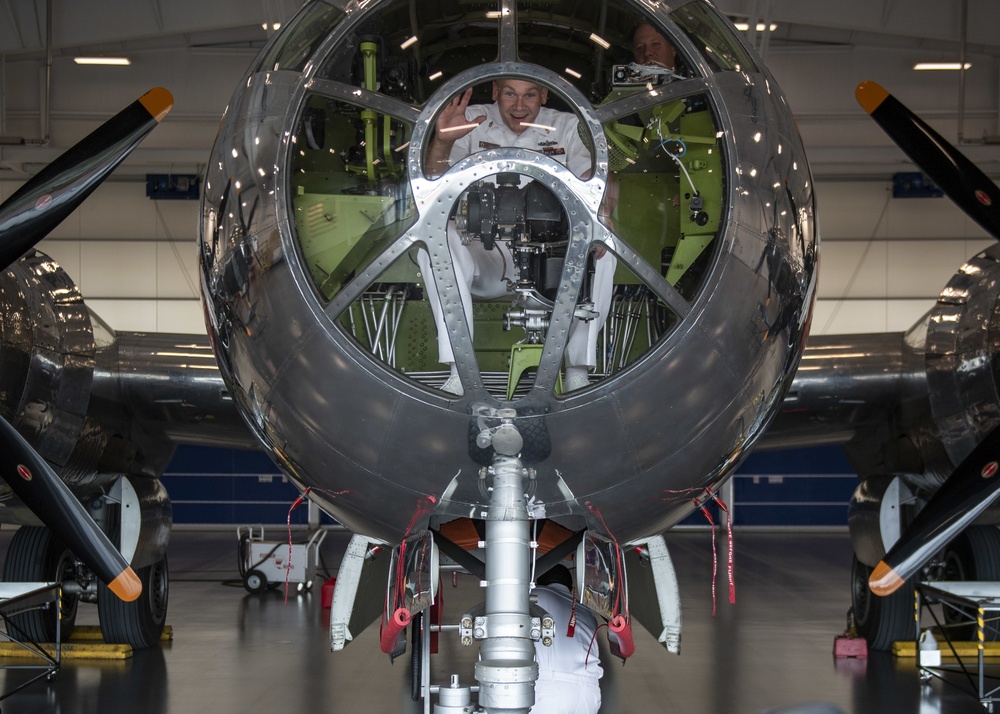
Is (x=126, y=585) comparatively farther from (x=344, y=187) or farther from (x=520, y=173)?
(x=520, y=173)

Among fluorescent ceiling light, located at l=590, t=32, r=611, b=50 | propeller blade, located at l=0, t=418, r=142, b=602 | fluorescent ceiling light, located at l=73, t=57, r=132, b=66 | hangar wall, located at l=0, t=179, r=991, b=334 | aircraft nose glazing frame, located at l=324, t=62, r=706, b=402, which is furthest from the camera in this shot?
hangar wall, located at l=0, t=179, r=991, b=334

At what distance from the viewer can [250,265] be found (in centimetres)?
377

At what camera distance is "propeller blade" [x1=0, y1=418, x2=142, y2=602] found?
6223 mm

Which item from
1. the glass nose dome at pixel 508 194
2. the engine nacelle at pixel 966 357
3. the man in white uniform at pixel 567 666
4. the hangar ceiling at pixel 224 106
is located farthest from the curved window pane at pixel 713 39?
the hangar ceiling at pixel 224 106

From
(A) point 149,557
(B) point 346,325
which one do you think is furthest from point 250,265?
(A) point 149,557

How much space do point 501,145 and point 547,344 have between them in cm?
76

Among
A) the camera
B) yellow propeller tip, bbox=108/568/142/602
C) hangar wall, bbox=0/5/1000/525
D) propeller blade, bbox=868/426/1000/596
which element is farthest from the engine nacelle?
hangar wall, bbox=0/5/1000/525

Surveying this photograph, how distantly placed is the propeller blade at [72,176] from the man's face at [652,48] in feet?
9.41

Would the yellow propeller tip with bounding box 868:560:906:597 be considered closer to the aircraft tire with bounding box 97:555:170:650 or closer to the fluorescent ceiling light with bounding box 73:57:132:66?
the aircraft tire with bounding box 97:555:170:650

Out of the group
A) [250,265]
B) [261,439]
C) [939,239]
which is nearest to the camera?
[250,265]

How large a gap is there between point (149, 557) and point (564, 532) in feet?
22.9

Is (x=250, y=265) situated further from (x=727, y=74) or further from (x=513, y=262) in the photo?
(x=727, y=74)

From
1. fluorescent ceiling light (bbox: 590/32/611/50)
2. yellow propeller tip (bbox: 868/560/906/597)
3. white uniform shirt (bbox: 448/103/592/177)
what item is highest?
fluorescent ceiling light (bbox: 590/32/611/50)

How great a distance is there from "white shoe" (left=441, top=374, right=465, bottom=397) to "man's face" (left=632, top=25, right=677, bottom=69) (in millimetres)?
1455
